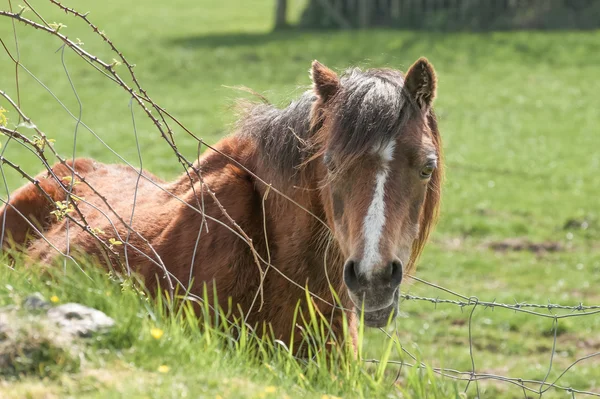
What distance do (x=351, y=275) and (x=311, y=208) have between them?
2.71ft

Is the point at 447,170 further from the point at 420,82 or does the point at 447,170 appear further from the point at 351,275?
the point at 351,275

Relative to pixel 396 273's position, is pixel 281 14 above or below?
above

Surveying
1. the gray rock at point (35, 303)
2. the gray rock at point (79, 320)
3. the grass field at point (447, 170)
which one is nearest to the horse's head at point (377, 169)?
the grass field at point (447, 170)

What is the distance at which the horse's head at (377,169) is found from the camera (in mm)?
3494

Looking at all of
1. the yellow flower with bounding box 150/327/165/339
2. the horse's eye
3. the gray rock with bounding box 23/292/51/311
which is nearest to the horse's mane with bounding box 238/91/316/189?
the horse's eye

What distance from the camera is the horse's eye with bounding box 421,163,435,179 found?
3869 mm

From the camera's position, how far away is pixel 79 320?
298 cm

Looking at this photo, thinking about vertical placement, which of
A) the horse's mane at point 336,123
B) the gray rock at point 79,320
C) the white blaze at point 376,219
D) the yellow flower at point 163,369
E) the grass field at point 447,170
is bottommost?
the grass field at point 447,170

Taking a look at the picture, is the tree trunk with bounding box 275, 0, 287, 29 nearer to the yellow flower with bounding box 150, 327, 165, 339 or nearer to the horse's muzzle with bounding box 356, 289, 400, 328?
the horse's muzzle with bounding box 356, 289, 400, 328

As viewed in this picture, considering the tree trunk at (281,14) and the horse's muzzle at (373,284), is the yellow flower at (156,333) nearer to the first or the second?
the horse's muzzle at (373,284)

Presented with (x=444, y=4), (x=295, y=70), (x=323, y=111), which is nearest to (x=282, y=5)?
(x=444, y=4)

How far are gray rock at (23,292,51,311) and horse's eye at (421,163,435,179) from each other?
180 cm

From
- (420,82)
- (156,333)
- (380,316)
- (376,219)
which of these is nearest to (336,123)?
(420,82)

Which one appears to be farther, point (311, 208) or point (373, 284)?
point (311, 208)
